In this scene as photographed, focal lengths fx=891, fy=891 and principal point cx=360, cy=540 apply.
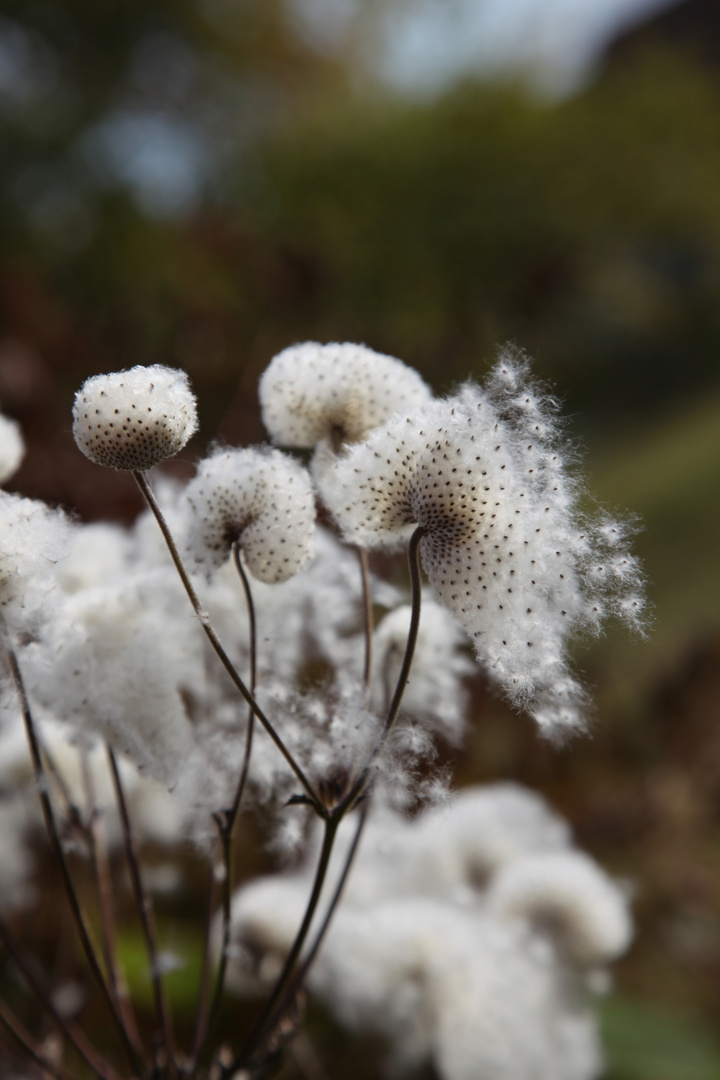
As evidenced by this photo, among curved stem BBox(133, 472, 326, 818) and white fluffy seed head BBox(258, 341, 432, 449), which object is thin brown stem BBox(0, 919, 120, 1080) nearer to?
curved stem BBox(133, 472, 326, 818)

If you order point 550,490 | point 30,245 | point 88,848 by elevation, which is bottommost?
point 88,848

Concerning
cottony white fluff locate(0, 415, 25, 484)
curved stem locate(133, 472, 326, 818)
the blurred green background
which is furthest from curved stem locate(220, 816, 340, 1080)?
the blurred green background

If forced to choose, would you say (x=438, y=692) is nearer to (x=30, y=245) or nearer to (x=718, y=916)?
(x=718, y=916)

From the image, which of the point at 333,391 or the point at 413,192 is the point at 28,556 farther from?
the point at 413,192

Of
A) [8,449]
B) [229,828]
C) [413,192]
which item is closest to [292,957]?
[229,828]

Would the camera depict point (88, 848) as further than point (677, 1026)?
No

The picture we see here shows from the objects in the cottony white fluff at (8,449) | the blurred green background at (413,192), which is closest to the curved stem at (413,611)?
the cottony white fluff at (8,449)

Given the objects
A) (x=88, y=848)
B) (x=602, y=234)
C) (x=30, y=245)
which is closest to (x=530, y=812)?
(x=88, y=848)
